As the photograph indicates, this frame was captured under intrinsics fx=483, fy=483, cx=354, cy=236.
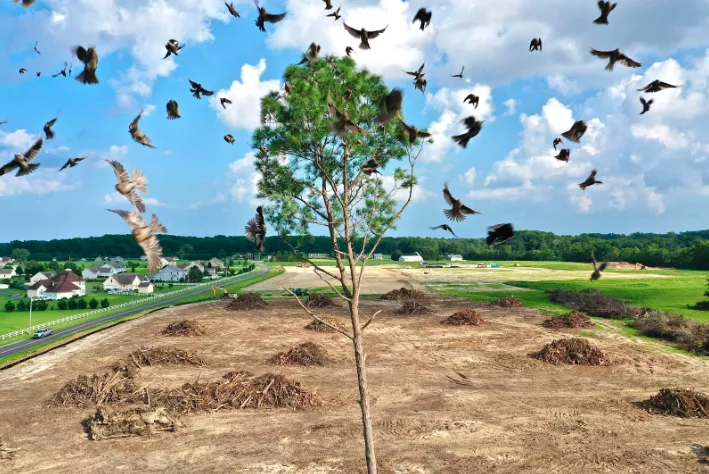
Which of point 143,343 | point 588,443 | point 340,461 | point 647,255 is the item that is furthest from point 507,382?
point 647,255

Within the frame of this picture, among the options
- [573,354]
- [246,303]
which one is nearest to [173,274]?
[246,303]

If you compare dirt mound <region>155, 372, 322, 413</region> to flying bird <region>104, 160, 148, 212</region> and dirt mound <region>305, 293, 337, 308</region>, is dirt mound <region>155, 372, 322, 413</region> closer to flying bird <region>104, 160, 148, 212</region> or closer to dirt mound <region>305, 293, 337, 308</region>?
flying bird <region>104, 160, 148, 212</region>

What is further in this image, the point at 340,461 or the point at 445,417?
the point at 445,417

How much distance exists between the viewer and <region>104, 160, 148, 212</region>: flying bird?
6.85m

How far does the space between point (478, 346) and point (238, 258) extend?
17121 cm

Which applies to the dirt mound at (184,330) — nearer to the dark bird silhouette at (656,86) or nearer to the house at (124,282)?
the dark bird silhouette at (656,86)

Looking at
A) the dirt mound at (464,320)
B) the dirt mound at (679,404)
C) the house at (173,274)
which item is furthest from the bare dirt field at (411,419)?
the house at (173,274)

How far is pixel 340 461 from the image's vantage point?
1405 cm

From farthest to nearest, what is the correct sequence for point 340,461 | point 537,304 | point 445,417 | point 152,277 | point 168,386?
point 152,277
point 537,304
point 168,386
point 445,417
point 340,461

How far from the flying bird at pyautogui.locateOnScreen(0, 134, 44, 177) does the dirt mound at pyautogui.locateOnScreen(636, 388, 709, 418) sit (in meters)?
21.0

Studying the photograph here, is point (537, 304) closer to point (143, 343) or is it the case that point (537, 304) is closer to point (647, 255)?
point (143, 343)

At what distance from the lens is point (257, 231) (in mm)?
9156

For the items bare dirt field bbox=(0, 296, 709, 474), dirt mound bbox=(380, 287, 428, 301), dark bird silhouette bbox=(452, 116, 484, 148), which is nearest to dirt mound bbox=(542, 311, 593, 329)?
bare dirt field bbox=(0, 296, 709, 474)

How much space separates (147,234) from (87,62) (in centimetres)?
A: 455
